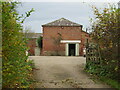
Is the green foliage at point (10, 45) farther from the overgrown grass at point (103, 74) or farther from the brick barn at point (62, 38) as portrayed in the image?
the brick barn at point (62, 38)

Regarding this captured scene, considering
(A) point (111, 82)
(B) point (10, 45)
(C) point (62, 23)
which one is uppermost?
(C) point (62, 23)

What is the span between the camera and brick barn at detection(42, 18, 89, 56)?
1196 inches

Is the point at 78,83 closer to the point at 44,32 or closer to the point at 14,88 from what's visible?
the point at 14,88

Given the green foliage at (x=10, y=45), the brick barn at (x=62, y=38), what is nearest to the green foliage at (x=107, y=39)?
the green foliage at (x=10, y=45)

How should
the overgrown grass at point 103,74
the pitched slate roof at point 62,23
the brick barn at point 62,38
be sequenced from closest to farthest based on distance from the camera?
the overgrown grass at point 103,74, the brick barn at point 62,38, the pitched slate roof at point 62,23

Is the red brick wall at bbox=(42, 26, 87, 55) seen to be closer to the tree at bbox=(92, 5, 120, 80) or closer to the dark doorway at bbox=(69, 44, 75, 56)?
the dark doorway at bbox=(69, 44, 75, 56)

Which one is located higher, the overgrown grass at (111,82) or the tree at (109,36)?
the tree at (109,36)

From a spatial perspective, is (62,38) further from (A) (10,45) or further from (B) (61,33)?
(A) (10,45)

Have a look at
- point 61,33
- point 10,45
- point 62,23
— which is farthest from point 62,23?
point 10,45

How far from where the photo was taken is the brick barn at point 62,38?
30391mm

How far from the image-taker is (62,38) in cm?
3048

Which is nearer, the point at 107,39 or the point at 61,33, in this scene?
the point at 107,39

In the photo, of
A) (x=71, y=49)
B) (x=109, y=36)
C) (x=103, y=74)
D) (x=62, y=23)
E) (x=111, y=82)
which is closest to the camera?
(x=111, y=82)

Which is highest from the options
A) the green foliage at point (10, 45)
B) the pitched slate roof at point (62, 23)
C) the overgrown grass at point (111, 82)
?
the pitched slate roof at point (62, 23)
